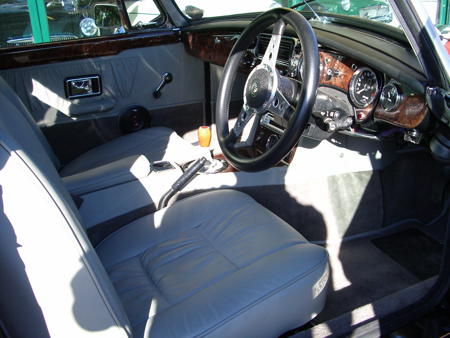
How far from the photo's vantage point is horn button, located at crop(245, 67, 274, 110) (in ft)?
4.27

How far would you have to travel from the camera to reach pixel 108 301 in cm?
89

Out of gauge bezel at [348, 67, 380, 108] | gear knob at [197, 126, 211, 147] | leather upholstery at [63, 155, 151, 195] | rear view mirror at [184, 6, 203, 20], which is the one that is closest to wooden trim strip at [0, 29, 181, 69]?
rear view mirror at [184, 6, 203, 20]

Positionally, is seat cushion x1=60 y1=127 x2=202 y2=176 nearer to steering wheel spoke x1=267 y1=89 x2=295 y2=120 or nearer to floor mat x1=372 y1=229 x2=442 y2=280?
steering wheel spoke x1=267 y1=89 x2=295 y2=120

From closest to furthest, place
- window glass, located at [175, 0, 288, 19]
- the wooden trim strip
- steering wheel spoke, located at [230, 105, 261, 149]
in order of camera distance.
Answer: steering wheel spoke, located at [230, 105, 261, 149]
the wooden trim strip
window glass, located at [175, 0, 288, 19]

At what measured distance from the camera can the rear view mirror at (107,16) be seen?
246 centimetres

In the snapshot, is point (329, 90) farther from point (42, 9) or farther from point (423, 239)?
point (42, 9)

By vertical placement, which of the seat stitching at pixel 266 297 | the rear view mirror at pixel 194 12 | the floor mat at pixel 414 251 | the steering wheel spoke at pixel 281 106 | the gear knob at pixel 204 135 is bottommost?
the floor mat at pixel 414 251

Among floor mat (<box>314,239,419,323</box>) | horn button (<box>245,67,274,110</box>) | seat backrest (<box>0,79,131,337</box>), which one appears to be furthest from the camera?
floor mat (<box>314,239,419,323</box>)

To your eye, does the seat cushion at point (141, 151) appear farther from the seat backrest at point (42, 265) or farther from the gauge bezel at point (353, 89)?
the seat backrest at point (42, 265)

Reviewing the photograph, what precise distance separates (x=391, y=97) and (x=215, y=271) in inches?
27.7

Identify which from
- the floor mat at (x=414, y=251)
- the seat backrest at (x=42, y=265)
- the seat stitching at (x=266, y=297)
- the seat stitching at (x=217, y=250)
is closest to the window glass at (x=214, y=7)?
the floor mat at (x=414, y=251)

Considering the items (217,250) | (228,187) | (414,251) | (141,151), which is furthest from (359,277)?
(141,151)

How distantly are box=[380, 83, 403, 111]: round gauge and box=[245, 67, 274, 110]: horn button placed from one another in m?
0.33

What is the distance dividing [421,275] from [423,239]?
257mm
